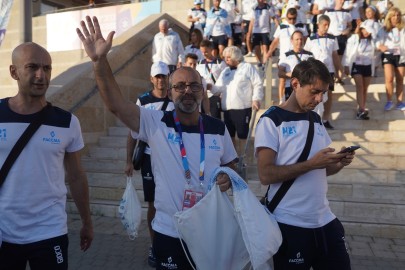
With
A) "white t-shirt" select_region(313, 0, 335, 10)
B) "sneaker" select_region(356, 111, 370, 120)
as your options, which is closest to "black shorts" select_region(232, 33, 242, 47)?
"white t-shirt" select_region(313, 0, 335, 10)

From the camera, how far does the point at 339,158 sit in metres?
2.53

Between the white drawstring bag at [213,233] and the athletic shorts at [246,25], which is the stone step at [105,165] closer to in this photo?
the white drawstring bag at [213,233]

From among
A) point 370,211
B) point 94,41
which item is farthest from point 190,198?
point 370,211

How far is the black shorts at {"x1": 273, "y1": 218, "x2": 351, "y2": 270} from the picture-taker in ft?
8.98

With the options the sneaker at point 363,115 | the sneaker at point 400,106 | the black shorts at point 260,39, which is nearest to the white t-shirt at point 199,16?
the black shorts at point 260,39

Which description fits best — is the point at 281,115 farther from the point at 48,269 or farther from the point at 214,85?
the point at 214,85

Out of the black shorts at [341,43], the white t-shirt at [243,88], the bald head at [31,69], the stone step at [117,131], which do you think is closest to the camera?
the bald head at [31,69]

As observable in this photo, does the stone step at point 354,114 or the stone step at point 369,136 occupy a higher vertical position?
the stone step at point 354,114

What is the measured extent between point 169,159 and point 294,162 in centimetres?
80

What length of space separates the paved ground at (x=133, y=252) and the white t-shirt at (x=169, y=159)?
86.4 inches

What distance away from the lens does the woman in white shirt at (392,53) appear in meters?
8.42

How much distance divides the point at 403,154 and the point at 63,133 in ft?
19.6

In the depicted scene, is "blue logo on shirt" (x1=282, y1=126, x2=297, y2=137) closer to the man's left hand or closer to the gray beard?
the man's left hand

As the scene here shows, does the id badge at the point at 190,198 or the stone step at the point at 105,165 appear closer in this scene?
the id badge at the point at 190,198
